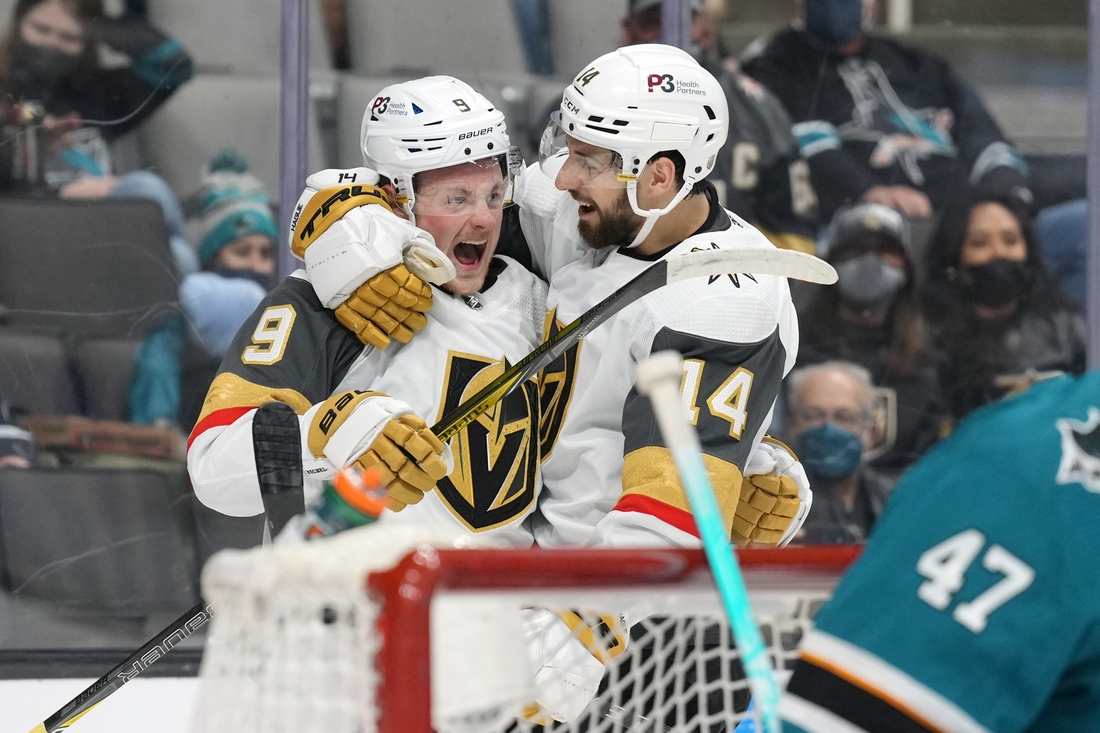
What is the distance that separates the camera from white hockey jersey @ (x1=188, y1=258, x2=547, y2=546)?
1.84m

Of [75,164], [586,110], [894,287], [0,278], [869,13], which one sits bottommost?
[894,287]

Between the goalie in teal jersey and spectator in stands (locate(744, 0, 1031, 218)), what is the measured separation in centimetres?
305

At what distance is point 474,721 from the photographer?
41.5 inches

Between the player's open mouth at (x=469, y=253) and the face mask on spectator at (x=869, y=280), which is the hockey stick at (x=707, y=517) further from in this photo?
the face mask on spectator at (x=869, y=280)

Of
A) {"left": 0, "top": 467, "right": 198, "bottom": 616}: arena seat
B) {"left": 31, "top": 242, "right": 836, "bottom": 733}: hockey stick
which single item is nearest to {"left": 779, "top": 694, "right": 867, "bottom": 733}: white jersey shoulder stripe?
{"left": 31, "top": 242, "right": 836, "bottom": 733}: hockey stick

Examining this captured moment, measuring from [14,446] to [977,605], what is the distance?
301 centimetres

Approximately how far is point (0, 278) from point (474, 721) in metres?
2.70

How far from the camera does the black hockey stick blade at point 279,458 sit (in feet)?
5.62

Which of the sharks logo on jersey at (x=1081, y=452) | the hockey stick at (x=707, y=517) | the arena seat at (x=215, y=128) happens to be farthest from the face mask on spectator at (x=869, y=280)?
the sharks logo on jersey at (x=1081, y=452)

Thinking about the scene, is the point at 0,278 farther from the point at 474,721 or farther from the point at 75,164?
the point at 474,721

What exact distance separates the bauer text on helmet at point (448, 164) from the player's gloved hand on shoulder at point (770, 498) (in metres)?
0.51

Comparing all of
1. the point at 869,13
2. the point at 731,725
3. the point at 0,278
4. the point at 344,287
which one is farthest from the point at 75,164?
the point at 731,725

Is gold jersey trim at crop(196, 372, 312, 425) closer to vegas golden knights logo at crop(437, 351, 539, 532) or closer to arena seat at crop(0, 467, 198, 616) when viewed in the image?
vegas golden knights logo at crop(437, 351, 539, 532)

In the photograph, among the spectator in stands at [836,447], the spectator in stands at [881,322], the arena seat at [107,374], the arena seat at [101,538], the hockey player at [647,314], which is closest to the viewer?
the hockey player at [647,314]
